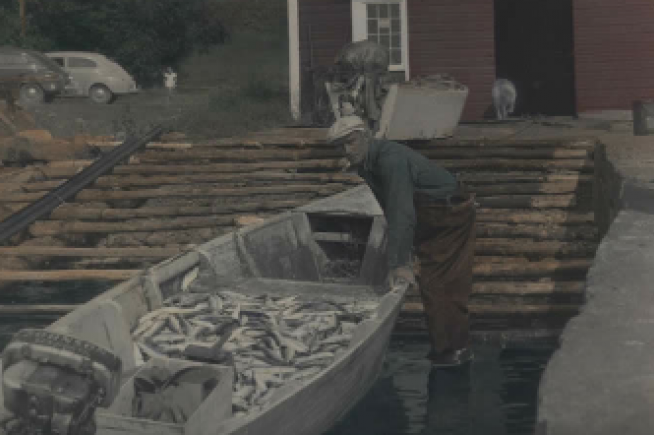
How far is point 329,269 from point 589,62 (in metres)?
13.4

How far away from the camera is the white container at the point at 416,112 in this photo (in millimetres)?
16531

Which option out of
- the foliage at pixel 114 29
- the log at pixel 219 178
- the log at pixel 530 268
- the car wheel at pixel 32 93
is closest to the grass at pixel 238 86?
the foliage at pixel 114 29

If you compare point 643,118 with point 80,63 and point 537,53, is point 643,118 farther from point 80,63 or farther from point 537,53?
point 80,63

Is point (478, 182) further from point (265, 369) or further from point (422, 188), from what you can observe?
point (265, 369)

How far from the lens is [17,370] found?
668 centimetres

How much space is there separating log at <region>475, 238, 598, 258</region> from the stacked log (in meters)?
0.01

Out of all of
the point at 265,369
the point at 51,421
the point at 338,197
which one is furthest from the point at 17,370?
the point at 338,197

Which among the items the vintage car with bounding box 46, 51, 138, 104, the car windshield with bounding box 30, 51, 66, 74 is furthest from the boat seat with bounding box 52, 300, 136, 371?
the vintage car with bounding box 46, 51, 138, 104

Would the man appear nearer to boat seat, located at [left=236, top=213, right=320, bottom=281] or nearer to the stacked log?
the stacked log

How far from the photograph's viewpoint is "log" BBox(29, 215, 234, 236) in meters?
14.0

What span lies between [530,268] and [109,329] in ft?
17.9

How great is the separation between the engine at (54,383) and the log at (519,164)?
8975mm

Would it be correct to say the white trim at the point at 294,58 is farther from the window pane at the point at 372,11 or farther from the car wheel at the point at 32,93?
the car wheel at the point at 32,93

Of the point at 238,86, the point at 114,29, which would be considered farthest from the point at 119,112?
the point at 114,29
